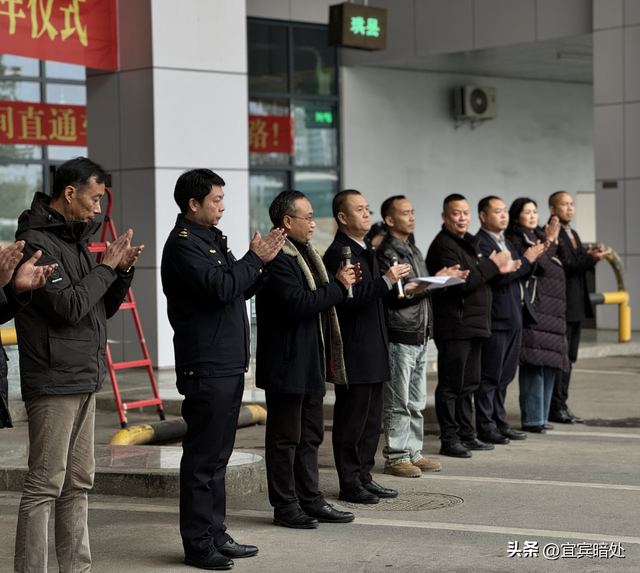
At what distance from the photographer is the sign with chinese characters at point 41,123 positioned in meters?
18.8

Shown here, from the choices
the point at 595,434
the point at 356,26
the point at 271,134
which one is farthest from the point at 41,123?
the point at 595,434

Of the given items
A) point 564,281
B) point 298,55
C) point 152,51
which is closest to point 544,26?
point 298,55

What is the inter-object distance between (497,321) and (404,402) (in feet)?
5.36

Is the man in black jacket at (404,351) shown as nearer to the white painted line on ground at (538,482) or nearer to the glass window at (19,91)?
the white painted line on ground at (538,482)

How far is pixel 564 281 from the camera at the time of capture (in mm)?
A: 9109

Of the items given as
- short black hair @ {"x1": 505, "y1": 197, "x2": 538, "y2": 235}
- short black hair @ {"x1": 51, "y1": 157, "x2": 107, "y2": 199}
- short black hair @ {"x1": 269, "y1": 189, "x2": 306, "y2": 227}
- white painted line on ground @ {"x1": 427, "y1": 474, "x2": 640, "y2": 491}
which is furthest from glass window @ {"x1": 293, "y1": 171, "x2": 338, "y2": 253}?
short black hair @ {"x1": 51, "y1": 157, "x2": 107, "y2": 199}

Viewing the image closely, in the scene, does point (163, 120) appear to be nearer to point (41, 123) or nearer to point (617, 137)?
point (41, 123)

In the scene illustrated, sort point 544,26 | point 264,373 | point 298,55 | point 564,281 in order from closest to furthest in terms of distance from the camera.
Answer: point 264,373
point 564,281
point 544,26
point 298,55

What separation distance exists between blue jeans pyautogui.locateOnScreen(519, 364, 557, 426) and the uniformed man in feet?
14.1

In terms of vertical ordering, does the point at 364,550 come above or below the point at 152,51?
below

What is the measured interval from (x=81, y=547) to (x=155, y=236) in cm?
833

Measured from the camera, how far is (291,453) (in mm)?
5836

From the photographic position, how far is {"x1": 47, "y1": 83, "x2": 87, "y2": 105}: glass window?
69.4ft

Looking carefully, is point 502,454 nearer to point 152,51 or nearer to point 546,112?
point 152,51
